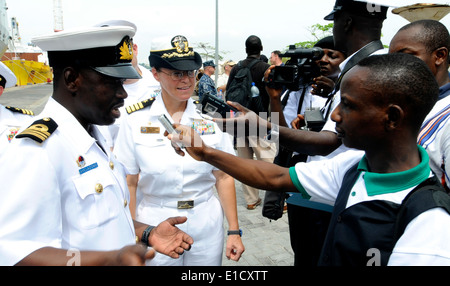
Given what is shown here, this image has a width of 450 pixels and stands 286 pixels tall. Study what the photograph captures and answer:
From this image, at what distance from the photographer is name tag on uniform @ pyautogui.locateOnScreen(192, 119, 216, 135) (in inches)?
99.8

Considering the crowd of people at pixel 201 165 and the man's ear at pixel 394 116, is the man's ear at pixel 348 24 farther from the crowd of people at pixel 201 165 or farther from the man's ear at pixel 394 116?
the man's ear at pixel 394 116

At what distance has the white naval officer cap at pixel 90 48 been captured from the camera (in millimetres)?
1461

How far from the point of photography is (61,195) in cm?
137

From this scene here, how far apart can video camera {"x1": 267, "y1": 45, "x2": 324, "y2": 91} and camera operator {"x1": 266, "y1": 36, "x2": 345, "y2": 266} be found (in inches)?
2.5

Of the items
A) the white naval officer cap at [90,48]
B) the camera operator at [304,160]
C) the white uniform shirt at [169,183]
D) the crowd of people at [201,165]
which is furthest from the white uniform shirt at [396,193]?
the white naval officer cap at [90,48]

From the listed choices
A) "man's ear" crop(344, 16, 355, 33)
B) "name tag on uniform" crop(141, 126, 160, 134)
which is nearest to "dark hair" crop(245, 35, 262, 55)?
"man's ear" crop(344, 16, 355, 33)

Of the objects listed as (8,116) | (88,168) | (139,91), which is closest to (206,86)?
(139,91)

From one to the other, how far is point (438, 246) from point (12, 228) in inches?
58.5

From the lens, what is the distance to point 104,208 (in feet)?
4.92

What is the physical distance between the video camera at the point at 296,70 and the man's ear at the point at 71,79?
5.77ft
